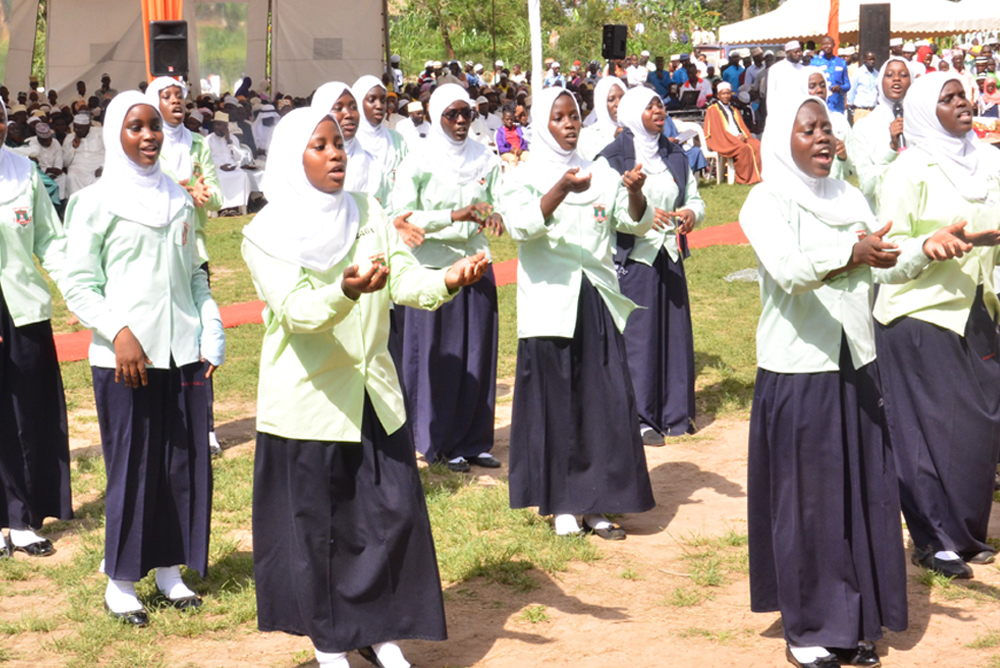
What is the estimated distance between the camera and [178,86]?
7219 mm

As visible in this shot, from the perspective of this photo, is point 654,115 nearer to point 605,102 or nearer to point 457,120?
point 457,120

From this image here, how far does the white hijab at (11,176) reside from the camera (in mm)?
5793

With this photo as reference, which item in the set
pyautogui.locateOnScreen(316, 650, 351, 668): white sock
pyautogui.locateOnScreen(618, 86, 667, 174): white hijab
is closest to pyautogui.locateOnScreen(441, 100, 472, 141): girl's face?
pyautogui.locateOnScreen(618, 86, 667, 174): white hijab

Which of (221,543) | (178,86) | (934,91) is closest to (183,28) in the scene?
(178,86)

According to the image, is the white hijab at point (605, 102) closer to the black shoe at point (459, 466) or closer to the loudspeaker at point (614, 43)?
the black shoe at point (459, 466)

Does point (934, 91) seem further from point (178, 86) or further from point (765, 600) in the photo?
point (178, 86)

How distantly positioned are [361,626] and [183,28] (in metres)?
9.21

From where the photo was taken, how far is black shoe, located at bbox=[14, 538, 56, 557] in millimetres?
6051

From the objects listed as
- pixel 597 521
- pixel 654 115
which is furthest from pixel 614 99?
pixel 597 521

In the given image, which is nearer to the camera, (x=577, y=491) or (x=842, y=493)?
(x=842, y=493)

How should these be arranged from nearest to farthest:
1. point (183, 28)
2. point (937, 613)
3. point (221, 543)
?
point (937, 613)
point (221, 543)
point (183, 28)

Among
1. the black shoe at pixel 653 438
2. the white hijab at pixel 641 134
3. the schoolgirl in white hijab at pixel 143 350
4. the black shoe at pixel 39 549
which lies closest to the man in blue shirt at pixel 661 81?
the white hijab at pixel 641 134

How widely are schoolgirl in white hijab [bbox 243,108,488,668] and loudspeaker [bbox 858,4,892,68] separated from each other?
1094 cm

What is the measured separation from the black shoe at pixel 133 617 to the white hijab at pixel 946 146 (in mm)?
3728
